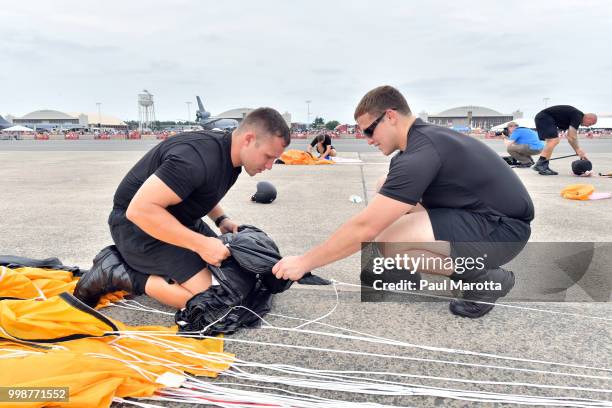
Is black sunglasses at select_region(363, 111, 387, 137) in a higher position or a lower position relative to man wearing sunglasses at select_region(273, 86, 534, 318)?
higher

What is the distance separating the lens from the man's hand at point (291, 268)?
2.09m

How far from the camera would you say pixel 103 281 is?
2.33 meters

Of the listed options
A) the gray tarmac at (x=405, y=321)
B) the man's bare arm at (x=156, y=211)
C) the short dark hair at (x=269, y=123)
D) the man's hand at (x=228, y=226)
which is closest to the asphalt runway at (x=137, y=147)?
the gray tarmac at (x=405, y=321)

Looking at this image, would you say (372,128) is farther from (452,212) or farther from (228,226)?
(228,226)

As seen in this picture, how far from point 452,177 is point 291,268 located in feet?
3.29

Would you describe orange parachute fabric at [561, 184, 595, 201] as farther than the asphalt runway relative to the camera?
No

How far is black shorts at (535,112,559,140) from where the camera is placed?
329 inches

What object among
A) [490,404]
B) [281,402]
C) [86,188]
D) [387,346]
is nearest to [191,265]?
[281,402]

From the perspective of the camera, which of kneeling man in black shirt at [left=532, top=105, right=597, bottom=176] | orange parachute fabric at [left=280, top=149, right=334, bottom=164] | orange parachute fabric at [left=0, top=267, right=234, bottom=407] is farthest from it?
orange parachute fabric at [left=280, top=149, right=334, bottom=164]

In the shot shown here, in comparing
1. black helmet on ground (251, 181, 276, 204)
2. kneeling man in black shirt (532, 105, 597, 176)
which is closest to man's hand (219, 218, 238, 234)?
black helmet on ground (251, 181, 276, 204)

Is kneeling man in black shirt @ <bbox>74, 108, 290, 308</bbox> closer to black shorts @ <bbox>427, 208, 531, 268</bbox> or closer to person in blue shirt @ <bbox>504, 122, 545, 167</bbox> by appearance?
black shorts @ <bbox>427, 208, 531, 268</bbox>

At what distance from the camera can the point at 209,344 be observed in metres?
1.99

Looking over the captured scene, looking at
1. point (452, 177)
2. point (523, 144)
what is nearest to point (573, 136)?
point (523, 144)

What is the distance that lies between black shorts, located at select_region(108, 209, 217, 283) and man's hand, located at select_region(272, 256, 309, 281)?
19.8 inches
